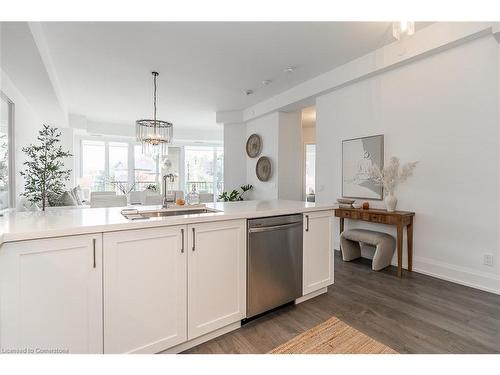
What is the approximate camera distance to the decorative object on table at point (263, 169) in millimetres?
5754

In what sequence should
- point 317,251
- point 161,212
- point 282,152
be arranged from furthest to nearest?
point 282,152 → point 317,251 → point 161,212

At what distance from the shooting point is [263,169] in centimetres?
591

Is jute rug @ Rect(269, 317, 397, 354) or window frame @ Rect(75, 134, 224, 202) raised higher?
window frame @ Rect(75, 134, 224, 202)

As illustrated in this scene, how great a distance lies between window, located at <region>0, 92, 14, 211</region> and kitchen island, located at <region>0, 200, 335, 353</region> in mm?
3119

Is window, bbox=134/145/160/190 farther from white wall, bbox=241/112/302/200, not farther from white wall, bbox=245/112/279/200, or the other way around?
white wall, bbox=241/112/302/200

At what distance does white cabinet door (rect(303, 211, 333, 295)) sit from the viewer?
2.35 metres

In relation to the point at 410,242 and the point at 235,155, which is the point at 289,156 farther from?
the point at 410,242

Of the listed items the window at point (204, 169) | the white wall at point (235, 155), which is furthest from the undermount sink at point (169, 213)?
the window at point (204, 169)

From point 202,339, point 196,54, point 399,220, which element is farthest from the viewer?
point 196,54

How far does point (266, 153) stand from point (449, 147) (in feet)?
11.7

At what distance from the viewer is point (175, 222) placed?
1.61 metres

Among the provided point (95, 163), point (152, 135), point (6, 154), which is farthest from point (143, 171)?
point (152, 135)

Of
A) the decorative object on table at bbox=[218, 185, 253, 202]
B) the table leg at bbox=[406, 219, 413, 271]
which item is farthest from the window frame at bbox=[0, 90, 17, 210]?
the table leg at bbox=[406, 219, 413, 271]

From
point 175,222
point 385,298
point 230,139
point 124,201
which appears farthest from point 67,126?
point 385,298
